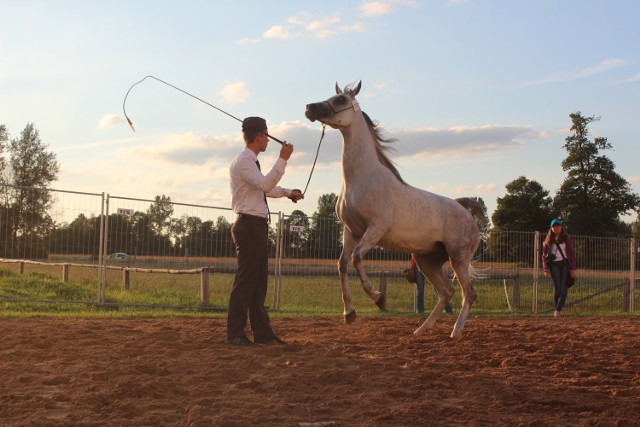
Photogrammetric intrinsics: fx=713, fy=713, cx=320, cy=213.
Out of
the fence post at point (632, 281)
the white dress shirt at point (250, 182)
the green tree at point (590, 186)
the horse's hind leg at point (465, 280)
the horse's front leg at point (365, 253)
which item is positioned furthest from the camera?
the green tree at point (590, 186)

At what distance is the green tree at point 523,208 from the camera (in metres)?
51.8

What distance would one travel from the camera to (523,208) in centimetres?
5234

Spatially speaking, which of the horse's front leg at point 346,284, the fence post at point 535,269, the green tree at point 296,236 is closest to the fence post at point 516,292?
the fence post at point 535,269

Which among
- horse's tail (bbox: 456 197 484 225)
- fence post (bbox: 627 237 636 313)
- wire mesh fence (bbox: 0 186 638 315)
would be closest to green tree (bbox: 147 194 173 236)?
wire mesh fence (bbox: 0 186 638 315)

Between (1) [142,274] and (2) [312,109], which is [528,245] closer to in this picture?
(1) [142,274]

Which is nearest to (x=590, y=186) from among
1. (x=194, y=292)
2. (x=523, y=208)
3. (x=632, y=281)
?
(x=523, y=208)

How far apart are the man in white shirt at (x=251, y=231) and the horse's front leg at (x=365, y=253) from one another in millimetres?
969

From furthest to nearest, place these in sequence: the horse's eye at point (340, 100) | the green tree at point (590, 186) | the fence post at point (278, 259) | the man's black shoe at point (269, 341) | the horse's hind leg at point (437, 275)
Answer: the green tree at point (590, 186), the fence post at point (278, 259), the horse's hind leg at point (437, 275), the horse's eye at point (340, 100), the man's black shoe at point (269, 341)

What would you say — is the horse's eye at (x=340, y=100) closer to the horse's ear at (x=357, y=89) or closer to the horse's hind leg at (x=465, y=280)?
the horse's ear at (x=357, y=89)

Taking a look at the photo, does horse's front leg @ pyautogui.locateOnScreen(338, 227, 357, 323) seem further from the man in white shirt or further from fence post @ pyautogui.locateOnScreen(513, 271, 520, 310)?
fence post @ pyautogui.locateOnScreen(513, 271, 520, 310)

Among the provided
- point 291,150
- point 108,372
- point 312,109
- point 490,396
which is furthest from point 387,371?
point 312,109

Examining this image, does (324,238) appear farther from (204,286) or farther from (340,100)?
(340,100)

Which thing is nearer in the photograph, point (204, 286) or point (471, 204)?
point (471, 204)

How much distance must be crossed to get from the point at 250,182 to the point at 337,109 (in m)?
1.50
